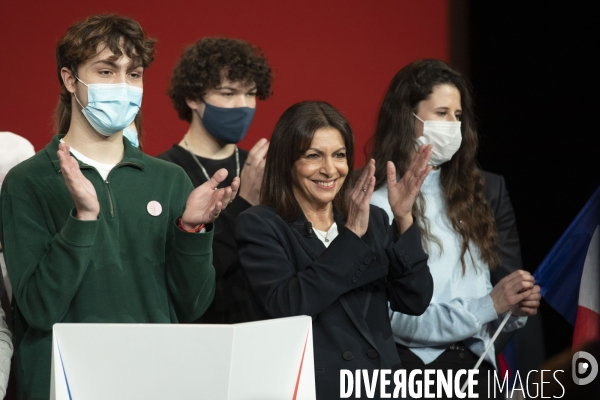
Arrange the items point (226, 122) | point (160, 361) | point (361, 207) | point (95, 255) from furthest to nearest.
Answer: point (226, 122)
point (361, 207)
point (95, 255)
point (160, 361)

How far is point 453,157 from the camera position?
3.52 metres

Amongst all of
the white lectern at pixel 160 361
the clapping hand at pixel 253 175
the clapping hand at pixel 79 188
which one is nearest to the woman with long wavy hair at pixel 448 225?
Result: the clapping hand at pixel 253 175

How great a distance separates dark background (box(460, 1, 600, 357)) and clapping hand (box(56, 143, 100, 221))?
3.18 meters

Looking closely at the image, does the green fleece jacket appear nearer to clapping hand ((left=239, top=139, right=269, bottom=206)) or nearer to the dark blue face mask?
clapping hand ((left=239, top=139, right=269, bottom=206))

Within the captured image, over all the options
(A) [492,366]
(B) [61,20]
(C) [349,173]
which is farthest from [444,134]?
(B) [61,20]

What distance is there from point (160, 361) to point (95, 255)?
2.57 ft

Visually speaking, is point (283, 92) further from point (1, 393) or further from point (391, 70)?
point (1, 393)

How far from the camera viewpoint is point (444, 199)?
339cm

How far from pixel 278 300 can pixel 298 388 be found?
756 millimetres

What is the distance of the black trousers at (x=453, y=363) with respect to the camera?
3.03 meters

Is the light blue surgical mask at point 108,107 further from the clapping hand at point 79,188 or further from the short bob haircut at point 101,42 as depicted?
the clapping hand at point 79,188

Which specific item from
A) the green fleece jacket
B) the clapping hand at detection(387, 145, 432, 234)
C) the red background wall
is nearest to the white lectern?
the green fleece jacket

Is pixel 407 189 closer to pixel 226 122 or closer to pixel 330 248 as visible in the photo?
pixel 330 248

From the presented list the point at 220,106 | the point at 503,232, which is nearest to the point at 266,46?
the point at 220,106
